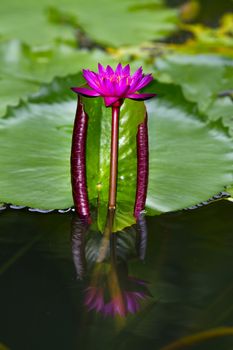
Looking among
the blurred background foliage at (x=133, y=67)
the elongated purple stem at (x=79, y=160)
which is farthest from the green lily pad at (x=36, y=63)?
the elongated purple stem at (x=79, y=160)

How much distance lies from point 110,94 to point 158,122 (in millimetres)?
377

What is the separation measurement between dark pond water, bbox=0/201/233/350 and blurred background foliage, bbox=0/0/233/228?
4 centimetres

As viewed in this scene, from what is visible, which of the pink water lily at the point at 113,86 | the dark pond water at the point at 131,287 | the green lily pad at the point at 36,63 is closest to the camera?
the dark pond water at the point at 131,287

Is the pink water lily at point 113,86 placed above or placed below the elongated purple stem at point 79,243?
above

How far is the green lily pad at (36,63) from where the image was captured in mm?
1525

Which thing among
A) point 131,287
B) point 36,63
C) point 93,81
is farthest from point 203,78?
point 131,287

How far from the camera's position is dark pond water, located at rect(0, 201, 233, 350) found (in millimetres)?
733

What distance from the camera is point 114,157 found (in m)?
0.97

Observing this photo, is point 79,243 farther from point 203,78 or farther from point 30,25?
point 30,25

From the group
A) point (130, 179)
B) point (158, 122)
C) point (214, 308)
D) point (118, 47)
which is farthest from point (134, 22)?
point (214, 308)

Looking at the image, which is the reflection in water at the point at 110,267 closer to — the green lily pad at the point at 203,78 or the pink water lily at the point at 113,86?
the pink water lily at the point at 113,86

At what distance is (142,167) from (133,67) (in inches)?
24.5

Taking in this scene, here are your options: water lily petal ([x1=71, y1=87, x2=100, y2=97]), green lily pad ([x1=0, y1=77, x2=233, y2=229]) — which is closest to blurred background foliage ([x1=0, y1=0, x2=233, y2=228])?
green lily pad ([x1=0, y1=77, x2=233, y2=229])

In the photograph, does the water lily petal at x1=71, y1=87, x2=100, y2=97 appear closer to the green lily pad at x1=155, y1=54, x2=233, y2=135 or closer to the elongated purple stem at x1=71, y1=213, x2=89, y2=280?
the elongated purple stem at x1=71, y1=213, x2=89, y2=280
